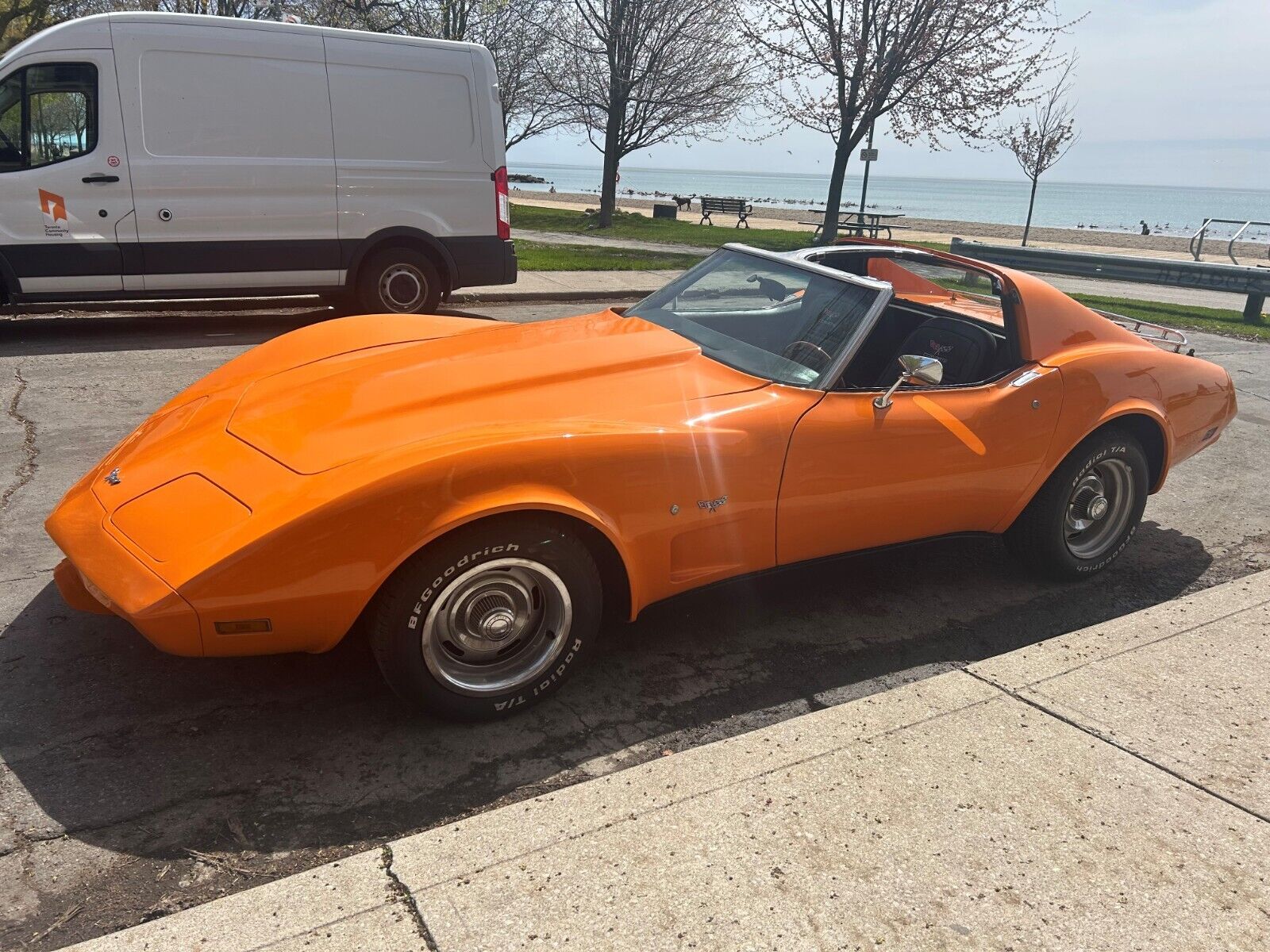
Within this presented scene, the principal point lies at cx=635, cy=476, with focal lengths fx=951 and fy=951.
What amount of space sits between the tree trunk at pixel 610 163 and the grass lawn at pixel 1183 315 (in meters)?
12.4

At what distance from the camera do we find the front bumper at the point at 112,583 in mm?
2305

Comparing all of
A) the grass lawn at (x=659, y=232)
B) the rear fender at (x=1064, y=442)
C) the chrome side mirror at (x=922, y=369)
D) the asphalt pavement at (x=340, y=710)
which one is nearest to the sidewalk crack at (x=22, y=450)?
the asphalt pavement at (x=340, y=710)

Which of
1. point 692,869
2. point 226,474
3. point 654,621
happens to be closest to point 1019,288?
point 654,621

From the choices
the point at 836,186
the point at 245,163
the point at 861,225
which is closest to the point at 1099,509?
the point at 245,163

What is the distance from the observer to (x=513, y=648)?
275 cm

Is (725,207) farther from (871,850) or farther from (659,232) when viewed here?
(871,850)

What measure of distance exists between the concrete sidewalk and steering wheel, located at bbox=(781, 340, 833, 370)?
3.71 feet

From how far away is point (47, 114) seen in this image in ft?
24.0

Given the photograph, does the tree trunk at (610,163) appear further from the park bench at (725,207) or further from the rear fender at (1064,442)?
the rear fender at (1064,442)

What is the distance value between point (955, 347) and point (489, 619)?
239 cm

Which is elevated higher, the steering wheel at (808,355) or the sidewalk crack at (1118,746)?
the steering wheel at (808,355)

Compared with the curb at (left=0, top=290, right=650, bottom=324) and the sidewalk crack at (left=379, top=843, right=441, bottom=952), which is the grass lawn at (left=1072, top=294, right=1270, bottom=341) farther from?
the sidewalk crack at (left=379, top=843, right=441, bottom=952)

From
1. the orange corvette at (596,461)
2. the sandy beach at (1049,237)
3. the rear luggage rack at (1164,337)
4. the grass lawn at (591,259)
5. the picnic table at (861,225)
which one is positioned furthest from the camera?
the sandy beach at (1049,237)

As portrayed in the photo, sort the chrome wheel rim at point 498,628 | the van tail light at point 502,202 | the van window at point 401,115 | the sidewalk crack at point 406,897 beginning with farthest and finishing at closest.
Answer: the van tail light at point 502,202
the van window at point 401,115
the chrome wheel rim at point 498,628
the sidewalk crack at point 406,897
